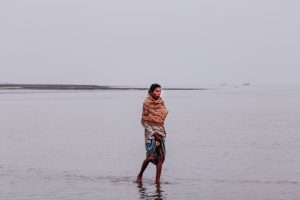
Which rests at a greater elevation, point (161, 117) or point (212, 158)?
point (161, 117)

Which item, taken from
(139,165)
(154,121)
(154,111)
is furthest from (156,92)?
(139,165)

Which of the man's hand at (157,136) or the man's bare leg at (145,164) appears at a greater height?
the man's hand at (157,136)

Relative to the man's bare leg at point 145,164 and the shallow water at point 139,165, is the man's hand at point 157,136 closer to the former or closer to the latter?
the man's bare leg at point 145,164

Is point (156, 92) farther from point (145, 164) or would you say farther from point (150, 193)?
point (150, 193)

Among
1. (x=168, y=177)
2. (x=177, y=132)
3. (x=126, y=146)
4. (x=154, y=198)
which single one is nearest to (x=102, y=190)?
(x=154, y=198)

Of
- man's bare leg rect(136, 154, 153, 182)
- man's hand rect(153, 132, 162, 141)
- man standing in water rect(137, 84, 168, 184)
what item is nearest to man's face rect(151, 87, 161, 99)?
man standing in water rect(137, 84, 168, 184)

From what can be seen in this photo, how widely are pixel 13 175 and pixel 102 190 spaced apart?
2.58m

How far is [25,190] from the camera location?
33.9ft

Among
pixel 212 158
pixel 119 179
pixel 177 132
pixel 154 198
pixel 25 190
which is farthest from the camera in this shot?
pixel 177 132

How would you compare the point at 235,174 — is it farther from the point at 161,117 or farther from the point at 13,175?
the point at 13,175

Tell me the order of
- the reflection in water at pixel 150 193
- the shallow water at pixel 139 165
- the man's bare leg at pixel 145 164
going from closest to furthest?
1. the reflection in water at pixel 150 193
2. the shallow water at pixel 139 165
3. the man's bare leg at pixel 145 164

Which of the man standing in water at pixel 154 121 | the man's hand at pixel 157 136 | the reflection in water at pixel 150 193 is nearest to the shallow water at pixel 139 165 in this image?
the reflection in water at pixel 150 193

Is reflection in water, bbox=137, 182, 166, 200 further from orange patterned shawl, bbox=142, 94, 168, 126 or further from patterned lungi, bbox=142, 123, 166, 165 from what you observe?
orange patterned shawl, bbox=142, 94, 168, 126

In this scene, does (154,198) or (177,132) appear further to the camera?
(177,132)
